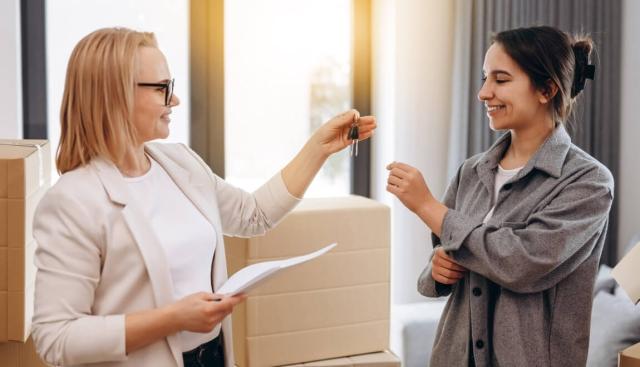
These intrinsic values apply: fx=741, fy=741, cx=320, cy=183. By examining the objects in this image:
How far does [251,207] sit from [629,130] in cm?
220

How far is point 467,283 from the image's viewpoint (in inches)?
64.4

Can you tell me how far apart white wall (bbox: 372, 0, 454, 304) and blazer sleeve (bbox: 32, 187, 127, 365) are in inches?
81.5

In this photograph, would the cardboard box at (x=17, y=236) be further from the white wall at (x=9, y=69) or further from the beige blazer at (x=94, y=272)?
the white wall at (x=9, y=69)

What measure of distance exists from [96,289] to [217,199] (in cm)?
41

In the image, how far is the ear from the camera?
62.5 inches

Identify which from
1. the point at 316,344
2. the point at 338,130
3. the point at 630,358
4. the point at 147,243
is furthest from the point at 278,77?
the point at 630,358

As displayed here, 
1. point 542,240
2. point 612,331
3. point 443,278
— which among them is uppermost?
point 542,240

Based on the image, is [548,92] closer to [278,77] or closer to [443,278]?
[443,278]

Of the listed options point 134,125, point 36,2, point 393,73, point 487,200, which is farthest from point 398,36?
point 134,125

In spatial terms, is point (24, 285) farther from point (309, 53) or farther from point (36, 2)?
point (309, 53)

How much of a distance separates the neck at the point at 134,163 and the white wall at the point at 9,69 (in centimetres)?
147

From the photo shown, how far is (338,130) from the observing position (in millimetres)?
1765

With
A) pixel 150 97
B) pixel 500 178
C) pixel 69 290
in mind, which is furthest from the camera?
pixel 500 178

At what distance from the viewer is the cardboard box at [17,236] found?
5.18ft
